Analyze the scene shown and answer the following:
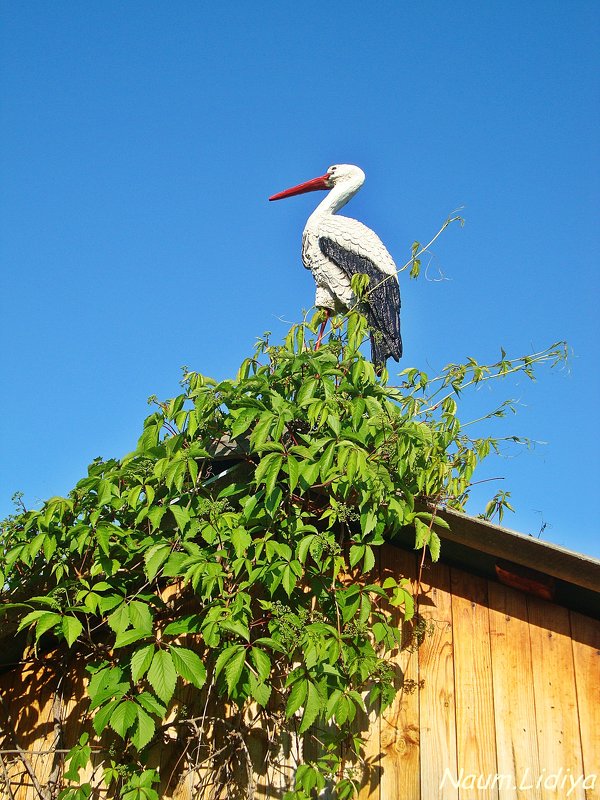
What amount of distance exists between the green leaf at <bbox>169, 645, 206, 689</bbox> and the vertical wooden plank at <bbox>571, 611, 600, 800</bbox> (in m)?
1.13

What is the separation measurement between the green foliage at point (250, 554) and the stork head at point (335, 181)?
2.89m

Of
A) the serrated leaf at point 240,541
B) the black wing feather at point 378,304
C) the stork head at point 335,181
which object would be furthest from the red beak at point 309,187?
the serrated leaf at point 240,541

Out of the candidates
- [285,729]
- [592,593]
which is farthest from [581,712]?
[285,729]

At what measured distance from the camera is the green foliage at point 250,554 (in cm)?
238

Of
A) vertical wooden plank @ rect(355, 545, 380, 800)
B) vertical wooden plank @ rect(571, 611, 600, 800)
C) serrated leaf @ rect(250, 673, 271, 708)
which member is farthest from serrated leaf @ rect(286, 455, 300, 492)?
vertical wooden plank @ rect(571, 611, 600, 800)

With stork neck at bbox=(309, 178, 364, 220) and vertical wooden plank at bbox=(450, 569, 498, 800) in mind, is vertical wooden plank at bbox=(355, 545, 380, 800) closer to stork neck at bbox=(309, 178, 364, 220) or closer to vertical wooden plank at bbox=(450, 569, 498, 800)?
vertical wooden plank at bbox=(450, 569, 498, 800)

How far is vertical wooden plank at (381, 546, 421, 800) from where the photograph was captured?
8.17 ft

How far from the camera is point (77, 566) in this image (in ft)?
8.97

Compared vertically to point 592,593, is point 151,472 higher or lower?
higher

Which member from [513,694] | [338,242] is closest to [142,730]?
[513,694]

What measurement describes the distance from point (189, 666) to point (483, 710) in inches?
36.2

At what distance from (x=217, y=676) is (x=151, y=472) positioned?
2.29 ft

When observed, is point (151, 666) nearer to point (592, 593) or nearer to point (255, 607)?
point (255, 607)

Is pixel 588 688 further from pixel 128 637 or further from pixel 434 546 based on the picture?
pixel 128 637
